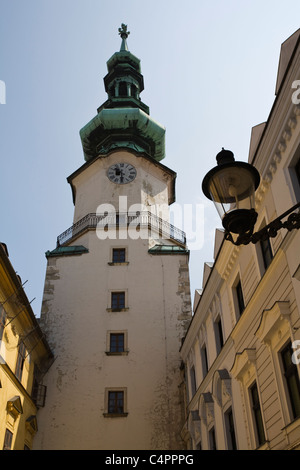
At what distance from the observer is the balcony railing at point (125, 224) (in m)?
25.7

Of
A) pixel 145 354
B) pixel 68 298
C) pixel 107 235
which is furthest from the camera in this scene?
pixel 107 235

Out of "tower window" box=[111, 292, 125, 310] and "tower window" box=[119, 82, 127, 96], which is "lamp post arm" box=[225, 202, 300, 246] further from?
"tower window" box=[119, 82, 127, 96]

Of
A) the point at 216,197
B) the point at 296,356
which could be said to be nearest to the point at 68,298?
the point at 296,356

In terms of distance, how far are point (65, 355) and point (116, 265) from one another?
509cm

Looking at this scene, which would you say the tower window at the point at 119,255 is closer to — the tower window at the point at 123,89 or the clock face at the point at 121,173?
the clock face at the point at 121,173

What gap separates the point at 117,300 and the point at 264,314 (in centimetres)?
1419

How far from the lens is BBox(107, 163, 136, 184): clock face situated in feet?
92.5

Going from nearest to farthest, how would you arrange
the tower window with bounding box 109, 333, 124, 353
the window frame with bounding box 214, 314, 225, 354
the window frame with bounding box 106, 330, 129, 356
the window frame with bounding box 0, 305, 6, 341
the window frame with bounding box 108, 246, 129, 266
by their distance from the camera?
the window frame with bounding box 214, 314, 225, 354 < the window frame with bounding box 0, 305, 6, 341 < the window frame with bounding box 106, 330, 129, 356 < the tower window with bounding box 109, 333, 124, 353 < the window frame with bounding box 108, 246, 129, 266

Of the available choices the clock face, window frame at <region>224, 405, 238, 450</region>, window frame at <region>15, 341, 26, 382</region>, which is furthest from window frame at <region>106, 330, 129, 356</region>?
the clock face

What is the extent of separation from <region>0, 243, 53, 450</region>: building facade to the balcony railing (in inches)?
302

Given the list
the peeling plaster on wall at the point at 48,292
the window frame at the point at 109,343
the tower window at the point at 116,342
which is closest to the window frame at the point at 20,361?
the peeling plaster on wall at the point at 48,292

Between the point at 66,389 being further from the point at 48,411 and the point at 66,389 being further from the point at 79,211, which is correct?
the point at 79,211

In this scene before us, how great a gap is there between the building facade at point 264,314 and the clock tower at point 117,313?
18.3ft

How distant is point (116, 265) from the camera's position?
24.1 metres
